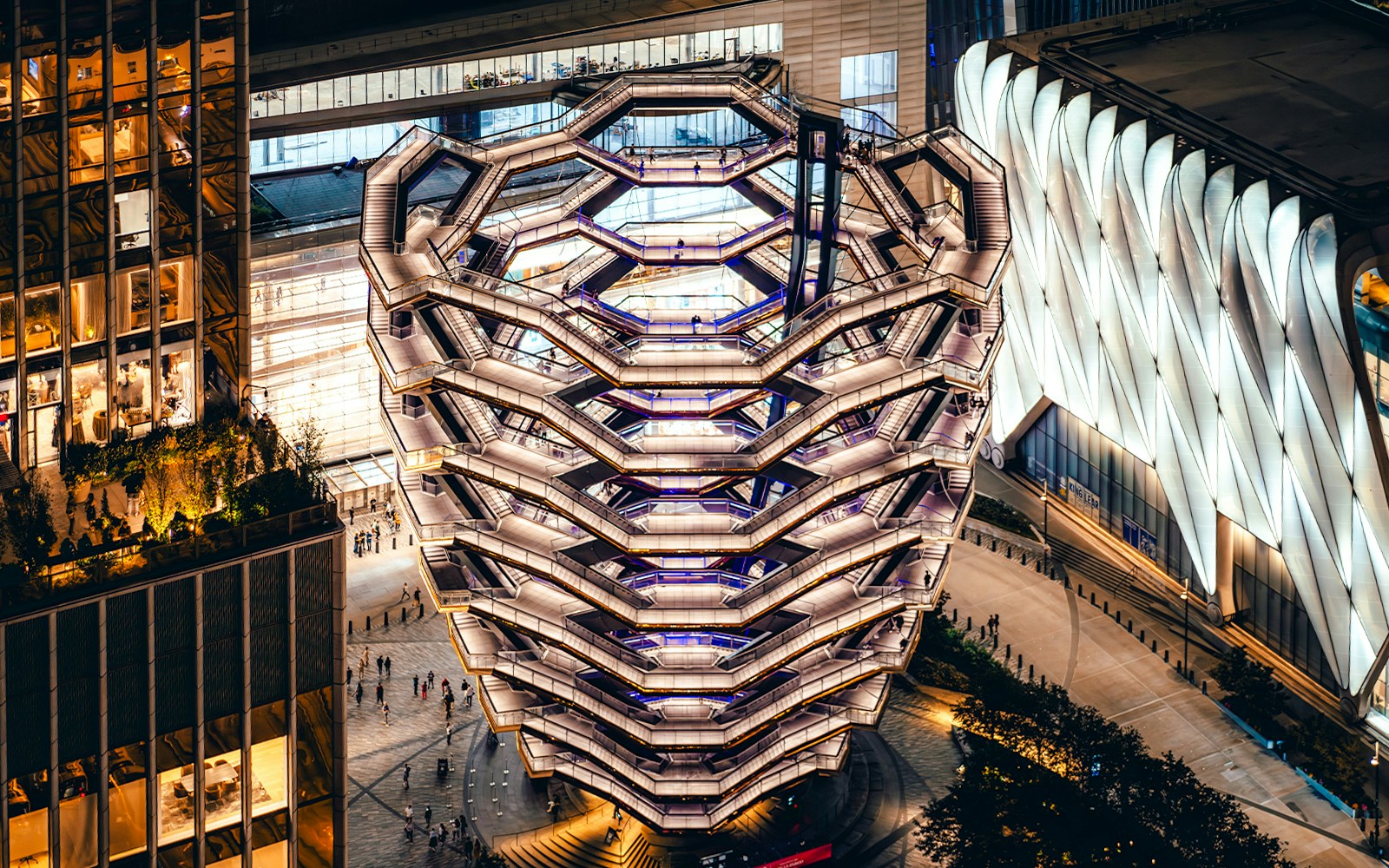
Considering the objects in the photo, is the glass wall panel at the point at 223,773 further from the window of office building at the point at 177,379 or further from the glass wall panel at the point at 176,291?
the glass wall panel at the point at 176,291

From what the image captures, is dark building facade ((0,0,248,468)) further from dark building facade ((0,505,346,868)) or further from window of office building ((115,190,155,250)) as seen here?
dark building facade ((0,505,346,868))

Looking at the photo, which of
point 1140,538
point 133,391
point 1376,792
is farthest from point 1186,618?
point 133,391

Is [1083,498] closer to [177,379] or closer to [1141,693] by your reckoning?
[1141,693]

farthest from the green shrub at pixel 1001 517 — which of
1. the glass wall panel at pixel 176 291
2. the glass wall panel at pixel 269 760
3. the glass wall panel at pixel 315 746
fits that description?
the glass wall panel at pixel 269 760

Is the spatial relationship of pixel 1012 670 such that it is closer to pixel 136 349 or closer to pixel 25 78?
pixel 136 349

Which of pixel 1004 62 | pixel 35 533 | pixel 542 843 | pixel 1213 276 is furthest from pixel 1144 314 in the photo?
pixel 35 533

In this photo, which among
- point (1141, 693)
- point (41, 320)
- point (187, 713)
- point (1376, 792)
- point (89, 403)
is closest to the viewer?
point (187, 713)
